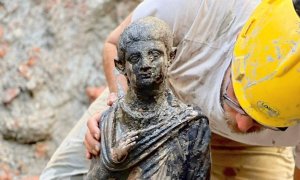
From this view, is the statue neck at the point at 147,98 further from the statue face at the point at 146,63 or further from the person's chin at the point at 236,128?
the person's chin at the point at 236,128

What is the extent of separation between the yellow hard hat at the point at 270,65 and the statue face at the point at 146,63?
0.21 meters

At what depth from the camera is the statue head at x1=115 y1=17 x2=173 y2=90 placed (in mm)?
1539

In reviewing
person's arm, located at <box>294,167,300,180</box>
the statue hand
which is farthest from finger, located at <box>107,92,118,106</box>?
person's arm, located at <box>294,167,300,180</box>

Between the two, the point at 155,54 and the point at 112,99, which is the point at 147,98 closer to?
the point at 155,54

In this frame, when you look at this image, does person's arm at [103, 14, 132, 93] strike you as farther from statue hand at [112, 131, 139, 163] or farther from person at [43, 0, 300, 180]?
statue hand at [112, 131, 139, 163]

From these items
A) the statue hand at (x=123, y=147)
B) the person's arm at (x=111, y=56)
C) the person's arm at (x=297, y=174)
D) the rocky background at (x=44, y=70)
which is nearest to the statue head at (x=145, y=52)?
the statue hand at (x=123, y=147)

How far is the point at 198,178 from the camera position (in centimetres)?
157

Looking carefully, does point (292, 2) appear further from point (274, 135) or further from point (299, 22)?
point (274, 135)

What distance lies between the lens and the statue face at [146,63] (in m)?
1.54

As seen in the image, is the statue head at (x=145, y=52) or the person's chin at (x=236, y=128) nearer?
the statue head at (x=145, y=52)

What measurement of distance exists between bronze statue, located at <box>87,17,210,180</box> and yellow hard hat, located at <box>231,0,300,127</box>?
0.15 metres

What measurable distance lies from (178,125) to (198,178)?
12 centimetres

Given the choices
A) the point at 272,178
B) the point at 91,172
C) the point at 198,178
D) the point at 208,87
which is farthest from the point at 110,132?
the point at 272,178

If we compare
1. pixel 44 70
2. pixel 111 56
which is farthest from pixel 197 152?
pixel 44 70
